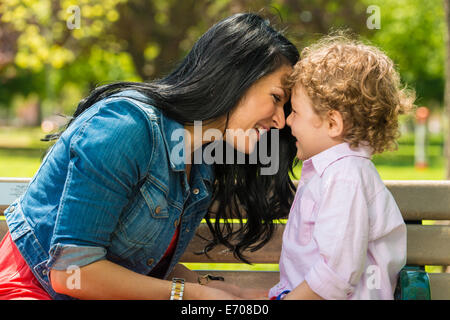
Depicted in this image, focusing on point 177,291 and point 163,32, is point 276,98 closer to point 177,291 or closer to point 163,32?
point 177,291

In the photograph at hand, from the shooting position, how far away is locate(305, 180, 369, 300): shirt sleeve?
6.26 ft

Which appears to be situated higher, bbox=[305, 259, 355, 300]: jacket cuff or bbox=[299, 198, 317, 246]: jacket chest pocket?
bbox=[299, 198, 317, 246]: jacket chest pocket

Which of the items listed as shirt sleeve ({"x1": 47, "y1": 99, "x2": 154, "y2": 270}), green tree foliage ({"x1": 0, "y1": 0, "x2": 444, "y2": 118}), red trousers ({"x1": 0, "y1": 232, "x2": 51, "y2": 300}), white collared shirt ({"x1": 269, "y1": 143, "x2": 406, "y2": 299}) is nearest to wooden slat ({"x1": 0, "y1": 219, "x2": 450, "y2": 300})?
white collared shirt ({"x1": 269, "y1": 143, "x2": 406, "y2": 299})

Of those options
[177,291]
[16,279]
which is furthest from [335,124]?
[16,279]

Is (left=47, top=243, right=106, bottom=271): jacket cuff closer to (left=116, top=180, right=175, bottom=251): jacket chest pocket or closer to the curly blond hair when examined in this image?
(left=116, top=180, right=175, bottom=251): jacket chest pocket

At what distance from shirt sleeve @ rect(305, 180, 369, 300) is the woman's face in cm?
51

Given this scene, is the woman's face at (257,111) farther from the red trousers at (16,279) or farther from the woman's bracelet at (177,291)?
the red trousers at (16,279)

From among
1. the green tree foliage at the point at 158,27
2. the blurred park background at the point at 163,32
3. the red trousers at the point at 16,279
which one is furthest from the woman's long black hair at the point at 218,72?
the green tree foliage at the point at 158,27

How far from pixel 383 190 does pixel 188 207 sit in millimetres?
762

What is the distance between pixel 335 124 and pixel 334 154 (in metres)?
0.15

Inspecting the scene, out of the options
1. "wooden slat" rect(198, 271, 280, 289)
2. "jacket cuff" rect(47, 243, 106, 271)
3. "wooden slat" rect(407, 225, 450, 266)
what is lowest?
"wooden slat" rect(198, 271, 280, 289)

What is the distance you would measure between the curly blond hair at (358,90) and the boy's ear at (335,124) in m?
0.01

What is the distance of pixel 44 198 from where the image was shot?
6.64ft

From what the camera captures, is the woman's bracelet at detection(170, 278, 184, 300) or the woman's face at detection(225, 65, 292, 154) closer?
the woman's bracelet at detection(170, 278, 184, 300)
